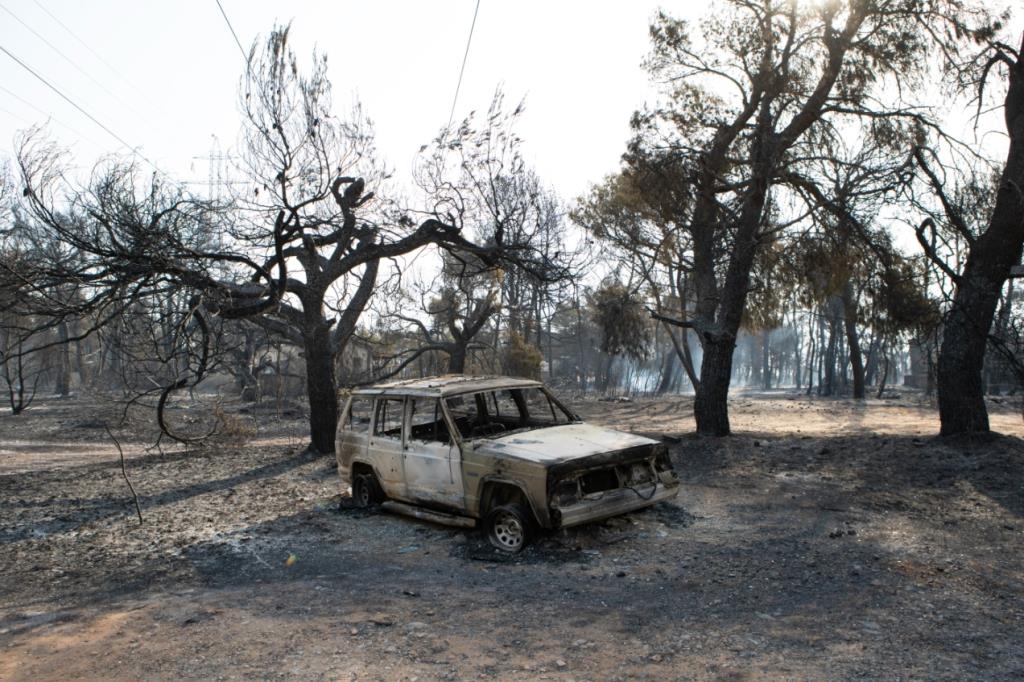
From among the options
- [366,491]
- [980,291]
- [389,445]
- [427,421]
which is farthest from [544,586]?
[980,291]

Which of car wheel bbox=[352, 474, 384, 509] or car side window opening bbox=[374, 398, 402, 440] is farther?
car wheel bbox=[352, 474, 384, 509]

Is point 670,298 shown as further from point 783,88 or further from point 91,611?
point 91,611

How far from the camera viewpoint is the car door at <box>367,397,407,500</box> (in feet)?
29.4

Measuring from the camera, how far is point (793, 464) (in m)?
12.8

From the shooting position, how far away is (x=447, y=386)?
8.75 meters

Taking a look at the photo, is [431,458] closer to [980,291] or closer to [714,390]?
[714,390]

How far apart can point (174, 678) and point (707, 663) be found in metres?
3.32

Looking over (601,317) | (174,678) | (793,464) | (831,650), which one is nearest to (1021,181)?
(793,464)

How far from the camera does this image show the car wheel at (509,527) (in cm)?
718

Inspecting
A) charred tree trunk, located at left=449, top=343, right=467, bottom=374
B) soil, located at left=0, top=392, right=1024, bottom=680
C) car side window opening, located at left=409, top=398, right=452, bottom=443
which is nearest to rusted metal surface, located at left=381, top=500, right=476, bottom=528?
soil, located at left=0, top=392, right=1024, bottom=680

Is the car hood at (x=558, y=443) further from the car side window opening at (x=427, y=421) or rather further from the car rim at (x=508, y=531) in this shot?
the car side window opening at (x=427, y=421)

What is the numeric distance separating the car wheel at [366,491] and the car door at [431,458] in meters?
0.91

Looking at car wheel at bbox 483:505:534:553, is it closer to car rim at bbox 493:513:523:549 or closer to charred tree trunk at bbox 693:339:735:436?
car rim at bbox 493:513:523:549

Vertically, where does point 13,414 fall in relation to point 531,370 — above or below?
below
